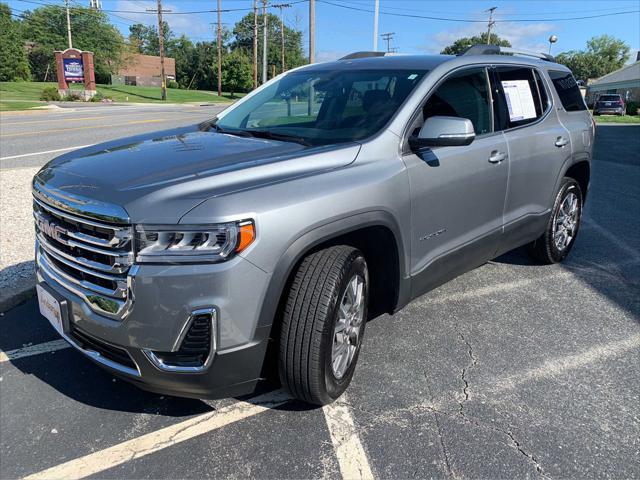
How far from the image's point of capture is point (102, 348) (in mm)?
2455

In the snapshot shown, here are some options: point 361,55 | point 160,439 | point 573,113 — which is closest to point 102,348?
point 160,439

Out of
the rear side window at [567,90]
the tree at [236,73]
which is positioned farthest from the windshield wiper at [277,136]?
the tree at [236,73]

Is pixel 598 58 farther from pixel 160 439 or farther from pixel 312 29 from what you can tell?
pixel 160 439

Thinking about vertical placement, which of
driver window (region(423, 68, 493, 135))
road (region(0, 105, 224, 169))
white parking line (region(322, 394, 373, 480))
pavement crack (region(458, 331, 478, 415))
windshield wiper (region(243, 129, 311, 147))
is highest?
driver window (region(423, 68, 493, 135))

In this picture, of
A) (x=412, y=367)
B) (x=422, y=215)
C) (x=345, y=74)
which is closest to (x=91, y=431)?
(x=412, y=367)

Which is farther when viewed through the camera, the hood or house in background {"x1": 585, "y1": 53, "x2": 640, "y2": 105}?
house in background {"x1": 585, "y1": 53, "x2": 640, "y2": 105}

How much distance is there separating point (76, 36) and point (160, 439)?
84.8m

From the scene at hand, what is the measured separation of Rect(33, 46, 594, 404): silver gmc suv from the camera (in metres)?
2.21

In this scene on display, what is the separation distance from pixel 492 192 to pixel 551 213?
126 centimetres

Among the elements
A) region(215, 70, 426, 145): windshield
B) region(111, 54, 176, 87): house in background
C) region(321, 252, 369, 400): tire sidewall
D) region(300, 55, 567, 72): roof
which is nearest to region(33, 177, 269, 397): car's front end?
region(321, 252, 369, 400): tire sidewall

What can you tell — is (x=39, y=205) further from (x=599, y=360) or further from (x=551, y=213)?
(x=551, y=213)

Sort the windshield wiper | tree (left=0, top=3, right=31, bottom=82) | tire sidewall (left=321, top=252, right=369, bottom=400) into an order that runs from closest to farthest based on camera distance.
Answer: tire sidewall (left=321, top=252, right=369, bottom=400), the windshield wiper, tree (left=0, top=3, right=31, bottom=82)

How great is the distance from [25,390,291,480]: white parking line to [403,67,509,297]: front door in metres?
1.18

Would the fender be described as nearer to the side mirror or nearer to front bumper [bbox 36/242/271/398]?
front bumper [bbox 36/242/271/398]
